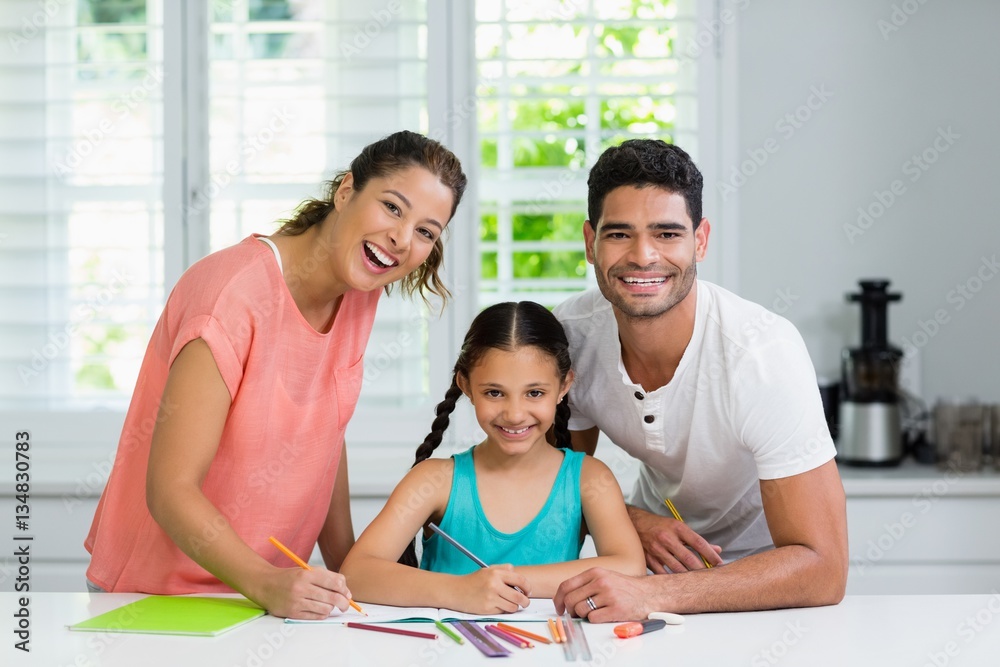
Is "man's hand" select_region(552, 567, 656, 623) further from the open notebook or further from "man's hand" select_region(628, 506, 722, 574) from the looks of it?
"man's hand" select_region(628, 506, 722, 574)

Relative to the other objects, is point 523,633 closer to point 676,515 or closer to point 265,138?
point 676,515

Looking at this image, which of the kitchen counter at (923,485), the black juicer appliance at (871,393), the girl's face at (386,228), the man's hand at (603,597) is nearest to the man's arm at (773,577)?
the man's hand at (603,597)

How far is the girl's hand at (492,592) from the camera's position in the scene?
1.22 metres

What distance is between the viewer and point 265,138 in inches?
104

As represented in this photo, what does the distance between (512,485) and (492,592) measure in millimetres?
315

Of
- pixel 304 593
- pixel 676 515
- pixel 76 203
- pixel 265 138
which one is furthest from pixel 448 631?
pixel 76 203

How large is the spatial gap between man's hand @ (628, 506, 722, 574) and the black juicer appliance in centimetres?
108

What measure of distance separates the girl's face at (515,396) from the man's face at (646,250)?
174 millimetres

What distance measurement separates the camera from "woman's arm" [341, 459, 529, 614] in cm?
124

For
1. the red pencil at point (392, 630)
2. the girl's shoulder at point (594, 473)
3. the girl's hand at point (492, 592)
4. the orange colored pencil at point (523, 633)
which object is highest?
the girl's shoulder at point (594, 473)

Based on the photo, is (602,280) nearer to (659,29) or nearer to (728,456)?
(728,456)

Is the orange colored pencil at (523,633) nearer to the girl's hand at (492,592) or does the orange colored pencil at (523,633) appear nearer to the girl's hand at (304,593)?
the girl's hand at (492,592)

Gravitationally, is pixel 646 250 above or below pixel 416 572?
above

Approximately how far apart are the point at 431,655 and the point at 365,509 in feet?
4.33
